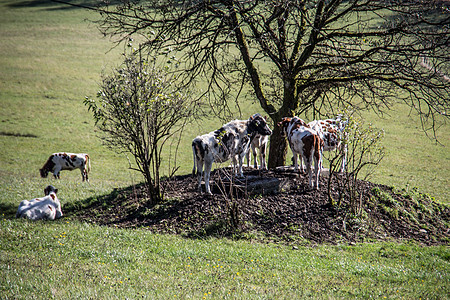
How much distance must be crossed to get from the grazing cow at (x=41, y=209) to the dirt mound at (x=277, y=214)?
26.0 inches

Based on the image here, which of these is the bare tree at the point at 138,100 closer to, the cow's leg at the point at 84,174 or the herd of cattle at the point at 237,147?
the herd of cattle at the point at 237,147

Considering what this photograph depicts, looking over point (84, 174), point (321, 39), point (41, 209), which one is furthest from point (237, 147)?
point (84, 174)

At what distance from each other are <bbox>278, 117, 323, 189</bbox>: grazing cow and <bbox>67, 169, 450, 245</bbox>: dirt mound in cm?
78

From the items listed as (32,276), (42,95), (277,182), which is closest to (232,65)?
(277,182)

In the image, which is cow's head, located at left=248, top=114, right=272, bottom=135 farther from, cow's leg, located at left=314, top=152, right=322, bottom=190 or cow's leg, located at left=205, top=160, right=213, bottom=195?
cow's leg, located at left=205, top=160, right=213, bottom=195

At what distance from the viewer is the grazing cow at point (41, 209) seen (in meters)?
11.3

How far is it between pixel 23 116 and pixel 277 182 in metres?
27.1

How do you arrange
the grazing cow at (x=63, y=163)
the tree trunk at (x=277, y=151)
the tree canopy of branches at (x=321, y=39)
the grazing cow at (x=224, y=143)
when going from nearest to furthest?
the tree canopy of branches at (x=321, y=39)
the grazing cow at (x=224, y=143)
the tree trunk at (x=277, y=151)
the grazing cow at (x=63, y=163)

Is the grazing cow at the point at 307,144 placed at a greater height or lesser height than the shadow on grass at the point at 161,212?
greater

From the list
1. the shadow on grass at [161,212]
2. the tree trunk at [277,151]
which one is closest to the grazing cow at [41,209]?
the shadow on grass at [161,212]

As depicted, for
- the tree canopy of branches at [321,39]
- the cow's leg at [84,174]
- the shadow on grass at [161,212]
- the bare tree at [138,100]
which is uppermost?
the tree canopy of branches at [321,39]

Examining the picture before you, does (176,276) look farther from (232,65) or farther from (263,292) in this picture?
(232,65)

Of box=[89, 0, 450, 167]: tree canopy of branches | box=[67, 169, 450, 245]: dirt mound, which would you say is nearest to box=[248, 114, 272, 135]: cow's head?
box=[67, 169, 450, 245]: dirt mound

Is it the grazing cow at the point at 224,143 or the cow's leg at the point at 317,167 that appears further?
the cow's leg at the point at 317,167
